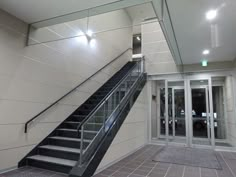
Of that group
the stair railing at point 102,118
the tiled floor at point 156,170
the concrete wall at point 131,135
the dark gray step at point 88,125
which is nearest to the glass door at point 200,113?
the concrete wall at point 131,135

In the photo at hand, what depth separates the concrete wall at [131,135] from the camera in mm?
4060

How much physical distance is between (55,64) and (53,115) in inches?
51.5

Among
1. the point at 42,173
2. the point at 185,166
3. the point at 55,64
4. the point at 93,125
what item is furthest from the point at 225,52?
the point at 42,173

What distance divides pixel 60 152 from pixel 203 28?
4.25m

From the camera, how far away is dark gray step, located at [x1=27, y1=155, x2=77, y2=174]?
11.0 ft

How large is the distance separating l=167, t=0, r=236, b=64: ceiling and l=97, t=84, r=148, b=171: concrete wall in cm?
237

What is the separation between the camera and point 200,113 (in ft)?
22.4

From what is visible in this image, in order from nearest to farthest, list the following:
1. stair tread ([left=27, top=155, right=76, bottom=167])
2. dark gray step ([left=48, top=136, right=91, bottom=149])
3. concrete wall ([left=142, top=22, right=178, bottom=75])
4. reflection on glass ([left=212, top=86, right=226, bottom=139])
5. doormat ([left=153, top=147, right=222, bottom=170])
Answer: stair tread ([left=27, top=155, right=76, bottom=167]) → dark gray step ([left=48, top=136, right=91, bottom=149]) → doormat ([left=153, top=147, right=222, bottom=170]) → reflection on glass ([left=212, top=86, right=226, bottom=139]) → concrete wall ([left=142, top=22, right=178, bottom=75])

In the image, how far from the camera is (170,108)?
7.25 metres

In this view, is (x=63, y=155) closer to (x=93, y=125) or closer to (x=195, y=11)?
(x=93, y=125)

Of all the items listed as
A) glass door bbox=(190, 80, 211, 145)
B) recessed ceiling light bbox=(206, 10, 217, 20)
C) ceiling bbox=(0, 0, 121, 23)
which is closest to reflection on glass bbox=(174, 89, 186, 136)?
glass door bbox=(190, 80, 211, 145)

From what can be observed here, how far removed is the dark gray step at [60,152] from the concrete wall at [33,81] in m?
0.26

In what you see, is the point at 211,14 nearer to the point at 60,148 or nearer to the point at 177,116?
the point at 60,148

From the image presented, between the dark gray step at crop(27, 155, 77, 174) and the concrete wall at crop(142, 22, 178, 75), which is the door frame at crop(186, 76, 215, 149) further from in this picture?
the dark gray step at crop(27, 155, 77, 174)
